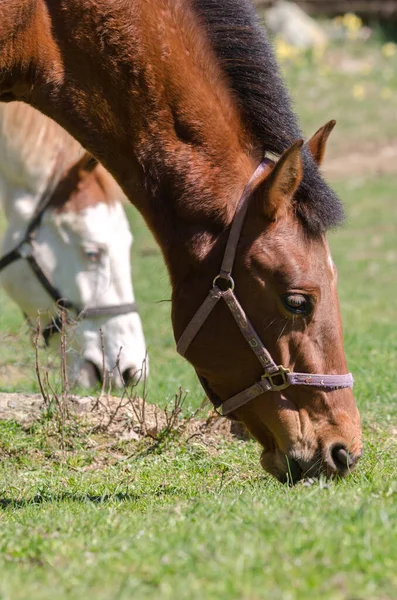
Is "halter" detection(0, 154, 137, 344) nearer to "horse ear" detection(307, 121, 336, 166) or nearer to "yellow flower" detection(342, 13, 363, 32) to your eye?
"horse ear" detection(307, 121, 336, 166)

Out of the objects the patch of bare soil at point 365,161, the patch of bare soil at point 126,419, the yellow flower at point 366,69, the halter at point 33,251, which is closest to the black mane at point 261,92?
the patch of bare soil at point 126,419

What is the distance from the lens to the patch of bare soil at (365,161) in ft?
61.7

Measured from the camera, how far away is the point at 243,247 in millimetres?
3891

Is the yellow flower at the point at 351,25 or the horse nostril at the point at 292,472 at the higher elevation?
the yellow flower at the point at 351,25

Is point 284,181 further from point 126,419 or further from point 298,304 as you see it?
point 126,419

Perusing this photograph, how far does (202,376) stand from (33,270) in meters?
2.95

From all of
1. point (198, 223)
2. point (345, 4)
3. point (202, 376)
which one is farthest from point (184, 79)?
point (345, 4)

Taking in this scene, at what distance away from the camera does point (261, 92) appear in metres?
3.99

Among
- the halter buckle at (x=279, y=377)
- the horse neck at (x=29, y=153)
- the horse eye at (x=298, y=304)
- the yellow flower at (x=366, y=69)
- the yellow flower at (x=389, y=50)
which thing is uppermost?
the yellow flower at (x=389, y=50)

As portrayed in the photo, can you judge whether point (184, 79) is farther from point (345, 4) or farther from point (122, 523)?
point (345, 4)

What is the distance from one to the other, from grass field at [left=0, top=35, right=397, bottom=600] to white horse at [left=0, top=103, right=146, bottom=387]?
483 mm

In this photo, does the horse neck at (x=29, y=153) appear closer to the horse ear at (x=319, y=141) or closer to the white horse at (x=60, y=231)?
the white horse at (x=60, y=231)

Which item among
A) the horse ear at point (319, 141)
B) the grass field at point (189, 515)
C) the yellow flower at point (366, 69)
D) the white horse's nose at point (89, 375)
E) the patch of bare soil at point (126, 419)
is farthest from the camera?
the yellow flower at point (366, 69)

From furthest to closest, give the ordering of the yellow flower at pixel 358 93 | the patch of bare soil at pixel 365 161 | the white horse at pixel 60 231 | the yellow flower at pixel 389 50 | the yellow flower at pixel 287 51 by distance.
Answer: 1. the yellow flower at pixel 389 50
2. the yellow flower at pixel 287 51
3. the yellow flower at pixel 358 93
4. the patch of bare soil at pixel 365 161
5. the white horse at pixel 60 231
